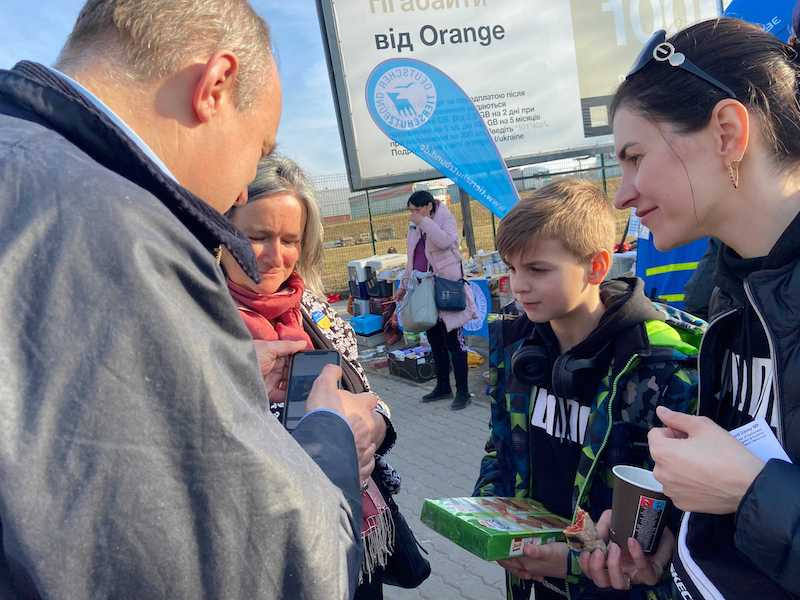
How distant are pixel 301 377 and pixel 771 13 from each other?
11.5 ft

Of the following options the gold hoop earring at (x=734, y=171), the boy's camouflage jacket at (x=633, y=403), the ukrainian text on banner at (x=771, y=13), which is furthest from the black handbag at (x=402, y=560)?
the ukrainian text on banner at (x=771, y=13)

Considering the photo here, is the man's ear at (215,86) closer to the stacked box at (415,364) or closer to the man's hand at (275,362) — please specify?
the man's hand at (275,362)

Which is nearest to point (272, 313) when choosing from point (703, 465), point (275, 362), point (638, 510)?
point (275, 362)

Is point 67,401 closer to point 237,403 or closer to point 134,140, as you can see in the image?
point 237,403

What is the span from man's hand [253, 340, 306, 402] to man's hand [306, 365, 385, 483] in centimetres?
32

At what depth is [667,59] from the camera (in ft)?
4.37

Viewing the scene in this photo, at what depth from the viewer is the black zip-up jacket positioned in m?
0.99

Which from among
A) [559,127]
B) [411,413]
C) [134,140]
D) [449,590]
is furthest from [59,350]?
[559,127]

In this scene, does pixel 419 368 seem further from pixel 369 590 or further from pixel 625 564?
pixel 625 564

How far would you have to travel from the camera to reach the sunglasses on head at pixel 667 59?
1.25 meters

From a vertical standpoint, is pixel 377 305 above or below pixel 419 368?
above

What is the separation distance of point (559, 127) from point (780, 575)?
7.61 m

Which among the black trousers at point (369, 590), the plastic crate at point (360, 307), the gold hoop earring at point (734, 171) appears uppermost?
the gold hoop earring at point (734, 171)

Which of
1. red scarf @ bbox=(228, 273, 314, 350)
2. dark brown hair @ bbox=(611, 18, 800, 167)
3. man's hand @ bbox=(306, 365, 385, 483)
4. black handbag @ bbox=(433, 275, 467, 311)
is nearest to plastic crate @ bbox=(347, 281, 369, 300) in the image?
black handbag @ bbox=(433, 275, 467, 311)
